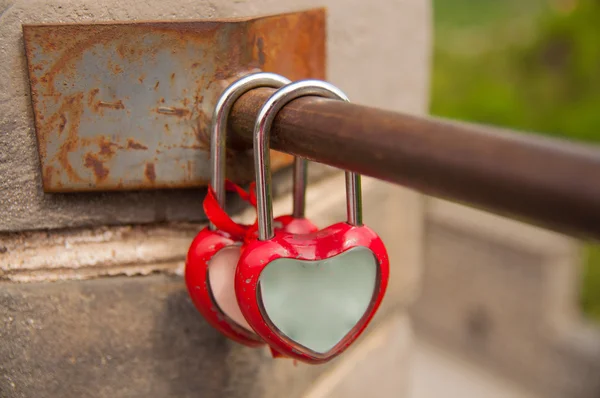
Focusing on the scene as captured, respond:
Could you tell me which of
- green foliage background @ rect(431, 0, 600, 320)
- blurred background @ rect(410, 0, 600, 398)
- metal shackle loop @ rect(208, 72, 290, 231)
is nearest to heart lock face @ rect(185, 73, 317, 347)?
metal shackle loop @ rect(208, 72, 290, 231)

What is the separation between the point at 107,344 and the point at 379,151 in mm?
211

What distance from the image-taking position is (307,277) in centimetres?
29

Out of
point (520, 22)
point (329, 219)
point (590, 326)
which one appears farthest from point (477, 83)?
point (329, 219)

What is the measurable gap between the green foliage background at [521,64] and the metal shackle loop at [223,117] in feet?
13.3

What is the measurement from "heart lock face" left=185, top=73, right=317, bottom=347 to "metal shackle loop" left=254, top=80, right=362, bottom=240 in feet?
0.07

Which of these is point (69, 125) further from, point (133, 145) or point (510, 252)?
point (510, 252)

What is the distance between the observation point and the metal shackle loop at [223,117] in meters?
0.30

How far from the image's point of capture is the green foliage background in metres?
4.27

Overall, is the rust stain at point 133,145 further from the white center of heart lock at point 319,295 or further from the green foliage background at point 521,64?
the green foliage background at point 521,64

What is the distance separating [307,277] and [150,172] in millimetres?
102

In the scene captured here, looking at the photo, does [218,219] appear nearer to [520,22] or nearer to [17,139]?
[17,139]

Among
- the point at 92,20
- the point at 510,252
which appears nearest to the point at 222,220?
the point at 92,20

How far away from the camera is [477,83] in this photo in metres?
4.40

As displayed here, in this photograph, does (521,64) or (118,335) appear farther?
(521,64)
